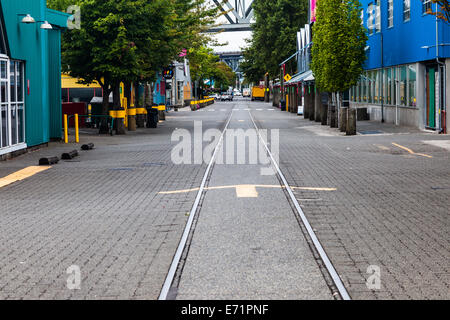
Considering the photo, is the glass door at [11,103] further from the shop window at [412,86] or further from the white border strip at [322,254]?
the shop window at [412,86]

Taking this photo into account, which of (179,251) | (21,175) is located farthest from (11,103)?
(179,251)

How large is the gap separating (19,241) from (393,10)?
33.0m

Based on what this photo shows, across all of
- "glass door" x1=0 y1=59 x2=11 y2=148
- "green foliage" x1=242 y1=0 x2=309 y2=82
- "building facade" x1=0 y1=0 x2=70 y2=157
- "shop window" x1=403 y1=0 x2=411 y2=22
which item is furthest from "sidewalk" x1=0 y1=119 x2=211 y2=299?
"green foliage" x1=242 y1=0 x2=309 y2=82

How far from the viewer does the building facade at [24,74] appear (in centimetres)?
2239

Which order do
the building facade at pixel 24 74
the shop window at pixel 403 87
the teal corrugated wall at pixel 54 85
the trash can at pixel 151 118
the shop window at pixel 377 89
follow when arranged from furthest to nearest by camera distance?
1. the shop window at pixel 377 89
2. the trash can at pixel 151 118
3. the shop window at pixel 403 87
4. the teal corrugated wall at pixel 54 85
5. the building facade at pixel 24 74

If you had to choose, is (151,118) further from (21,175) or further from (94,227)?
(94,227)

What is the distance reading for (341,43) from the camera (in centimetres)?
3606

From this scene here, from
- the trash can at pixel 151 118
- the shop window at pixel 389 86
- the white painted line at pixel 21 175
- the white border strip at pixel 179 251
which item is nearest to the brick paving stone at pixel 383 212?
the white border strip at pixel 179 251

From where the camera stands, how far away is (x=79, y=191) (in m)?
14.9

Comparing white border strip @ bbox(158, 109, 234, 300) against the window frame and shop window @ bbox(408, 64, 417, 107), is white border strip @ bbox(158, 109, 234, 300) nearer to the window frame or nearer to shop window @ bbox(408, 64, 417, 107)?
shop window @ bbox(408, 64, 417, 107)

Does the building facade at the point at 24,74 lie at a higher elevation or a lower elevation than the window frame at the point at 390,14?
lower

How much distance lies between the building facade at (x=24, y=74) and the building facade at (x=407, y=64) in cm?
1432

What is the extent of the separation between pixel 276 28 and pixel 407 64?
2152 inches
